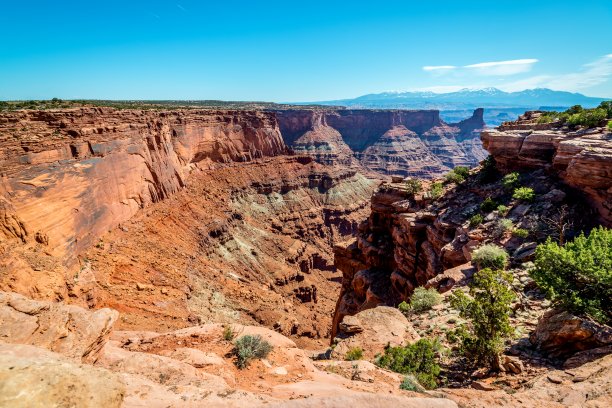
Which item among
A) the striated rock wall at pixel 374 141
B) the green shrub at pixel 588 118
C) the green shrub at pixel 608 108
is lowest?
the striated rock wall at pixel 374 141

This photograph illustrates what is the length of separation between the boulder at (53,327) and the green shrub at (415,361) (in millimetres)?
10181

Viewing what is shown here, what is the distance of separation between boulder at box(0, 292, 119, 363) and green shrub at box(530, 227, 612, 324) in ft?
51.2

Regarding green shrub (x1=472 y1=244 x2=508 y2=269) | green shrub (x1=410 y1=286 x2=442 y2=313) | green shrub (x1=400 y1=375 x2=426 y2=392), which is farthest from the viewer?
green shrub (x1=472 y1=244 x2=508 y2=269)

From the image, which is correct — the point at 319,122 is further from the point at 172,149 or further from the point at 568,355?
the point at 568,355

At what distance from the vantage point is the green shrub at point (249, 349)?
450 inches

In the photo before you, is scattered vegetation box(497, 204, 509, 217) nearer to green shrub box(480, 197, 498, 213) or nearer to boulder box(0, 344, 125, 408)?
green shrub box(480, 197, 498, 213)

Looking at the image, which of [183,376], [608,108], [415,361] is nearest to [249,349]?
[183,376]

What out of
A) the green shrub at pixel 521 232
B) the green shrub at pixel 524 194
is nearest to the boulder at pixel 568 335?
the green shrub at pixel 521 232

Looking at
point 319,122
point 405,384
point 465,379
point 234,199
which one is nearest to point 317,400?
point 405,384

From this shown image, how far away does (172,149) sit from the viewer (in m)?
52.2

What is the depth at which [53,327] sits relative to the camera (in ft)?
29.7

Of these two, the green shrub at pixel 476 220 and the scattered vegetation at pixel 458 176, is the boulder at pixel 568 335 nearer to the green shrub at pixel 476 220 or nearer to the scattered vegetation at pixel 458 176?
the green shrub at pixel 476 220

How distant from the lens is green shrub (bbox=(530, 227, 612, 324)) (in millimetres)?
12336

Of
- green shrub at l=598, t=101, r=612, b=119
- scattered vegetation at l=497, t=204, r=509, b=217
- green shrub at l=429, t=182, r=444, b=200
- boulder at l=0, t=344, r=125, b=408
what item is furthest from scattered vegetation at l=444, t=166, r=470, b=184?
boulder at l=0, t=344, r=125, b=408
